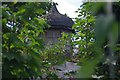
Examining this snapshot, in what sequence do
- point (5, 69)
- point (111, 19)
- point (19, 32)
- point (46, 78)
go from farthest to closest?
point (46, 78) < point (19, 32) < point (5, 69) < point (111, 19)

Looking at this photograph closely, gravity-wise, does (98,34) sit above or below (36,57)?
above

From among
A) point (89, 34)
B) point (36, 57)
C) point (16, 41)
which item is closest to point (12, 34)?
point (16, 41)

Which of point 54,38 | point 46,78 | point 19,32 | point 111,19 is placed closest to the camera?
point 111,19

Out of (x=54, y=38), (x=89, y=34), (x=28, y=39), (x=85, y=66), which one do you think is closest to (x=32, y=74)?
(x=28, y=39)

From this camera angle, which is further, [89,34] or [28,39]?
[89,34]

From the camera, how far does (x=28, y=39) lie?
312cm

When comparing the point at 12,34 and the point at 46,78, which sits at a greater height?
the point at 12,34

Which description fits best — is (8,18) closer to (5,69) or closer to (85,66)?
(5,69)

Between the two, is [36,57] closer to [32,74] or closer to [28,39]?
[32,74]

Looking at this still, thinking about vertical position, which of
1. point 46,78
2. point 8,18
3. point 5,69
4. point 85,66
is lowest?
point 46,78

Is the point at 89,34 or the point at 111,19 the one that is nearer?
the point at 111,19

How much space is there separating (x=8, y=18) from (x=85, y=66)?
97.0 inches

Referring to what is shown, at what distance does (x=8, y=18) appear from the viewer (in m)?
2.88

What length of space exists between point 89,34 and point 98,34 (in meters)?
3.36
